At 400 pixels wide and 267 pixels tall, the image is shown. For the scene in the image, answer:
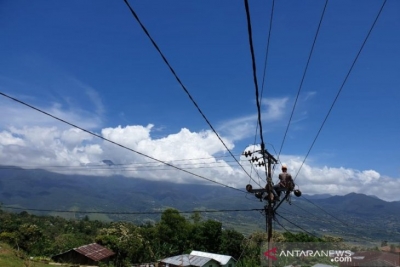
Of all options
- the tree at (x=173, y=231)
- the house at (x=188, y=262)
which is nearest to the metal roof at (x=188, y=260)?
the house at (x=188, y=262)

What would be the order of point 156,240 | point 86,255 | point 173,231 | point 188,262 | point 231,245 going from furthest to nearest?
point 173,231 < point 156,240 < point 231,245 < point 86,255 < point 188,262

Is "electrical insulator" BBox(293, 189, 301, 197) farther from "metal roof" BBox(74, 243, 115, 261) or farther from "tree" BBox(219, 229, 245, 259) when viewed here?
"tree" BBox(219, 229, 245, 259)

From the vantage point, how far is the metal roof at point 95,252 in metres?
48.9

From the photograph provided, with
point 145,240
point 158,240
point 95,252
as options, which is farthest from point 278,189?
point 158,240

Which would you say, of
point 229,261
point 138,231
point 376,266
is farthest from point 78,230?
point 376,266

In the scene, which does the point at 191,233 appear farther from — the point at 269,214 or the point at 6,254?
the point at 269,214

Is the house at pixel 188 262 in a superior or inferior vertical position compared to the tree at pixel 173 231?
inferior

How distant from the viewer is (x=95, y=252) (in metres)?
50.9

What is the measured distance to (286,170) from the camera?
13953 millimetres

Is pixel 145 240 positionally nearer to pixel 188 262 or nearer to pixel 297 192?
pixel 188 262

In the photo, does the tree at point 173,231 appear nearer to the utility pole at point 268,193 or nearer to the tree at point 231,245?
the tree at point 231,245

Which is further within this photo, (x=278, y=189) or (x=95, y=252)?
(x=95, y=252)

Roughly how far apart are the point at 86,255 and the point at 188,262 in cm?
1608

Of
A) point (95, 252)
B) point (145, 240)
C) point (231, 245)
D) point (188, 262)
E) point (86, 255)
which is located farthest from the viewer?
point (231, 245)
